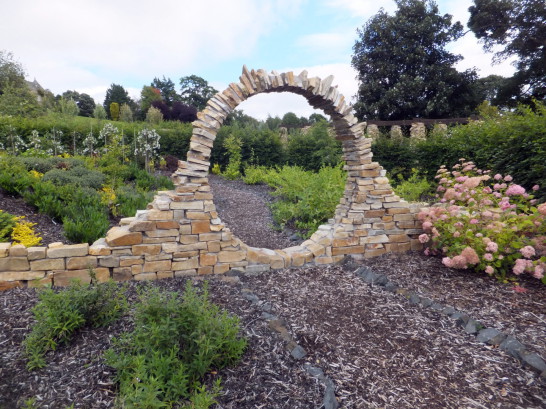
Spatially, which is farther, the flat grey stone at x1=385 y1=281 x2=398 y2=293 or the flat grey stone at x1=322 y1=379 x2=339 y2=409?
the flat grey stone at x1=385 y1=281 x2=398 y2=293

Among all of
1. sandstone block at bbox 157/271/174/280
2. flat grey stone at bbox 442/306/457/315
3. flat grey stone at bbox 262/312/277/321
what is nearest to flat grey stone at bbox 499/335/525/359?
flat grey stone at bbox 442/306/457/315

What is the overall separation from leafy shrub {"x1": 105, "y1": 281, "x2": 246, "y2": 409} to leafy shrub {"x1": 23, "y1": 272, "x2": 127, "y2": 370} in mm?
348

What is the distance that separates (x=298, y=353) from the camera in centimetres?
229

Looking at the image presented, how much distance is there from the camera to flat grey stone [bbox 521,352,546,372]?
2.19 meters

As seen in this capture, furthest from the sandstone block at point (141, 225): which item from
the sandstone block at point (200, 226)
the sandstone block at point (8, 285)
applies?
the sandstone block at point (8, 285)

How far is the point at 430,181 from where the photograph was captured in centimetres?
858

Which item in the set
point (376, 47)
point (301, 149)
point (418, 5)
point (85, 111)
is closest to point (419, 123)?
point (301, 149)

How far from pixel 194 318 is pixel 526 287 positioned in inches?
129

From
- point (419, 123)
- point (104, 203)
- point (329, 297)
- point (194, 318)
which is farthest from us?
point (419, 123)

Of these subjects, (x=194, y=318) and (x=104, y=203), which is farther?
(x=104, y=203)

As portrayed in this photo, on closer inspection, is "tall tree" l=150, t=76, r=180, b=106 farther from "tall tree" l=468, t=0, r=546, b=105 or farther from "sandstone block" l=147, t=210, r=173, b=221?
"sandstone block" l=147, t=210, r=173, b=221

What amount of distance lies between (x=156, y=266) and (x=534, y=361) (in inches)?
129

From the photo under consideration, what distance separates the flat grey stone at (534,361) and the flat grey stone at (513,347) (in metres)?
0.03

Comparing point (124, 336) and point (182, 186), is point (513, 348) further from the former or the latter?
point (182, 186)
